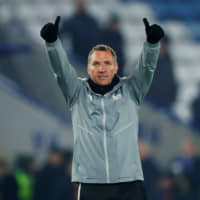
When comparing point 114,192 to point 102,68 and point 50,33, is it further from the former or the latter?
point 50,33

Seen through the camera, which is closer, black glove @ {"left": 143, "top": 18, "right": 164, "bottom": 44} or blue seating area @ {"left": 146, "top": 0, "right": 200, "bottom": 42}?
black glove @ {"left": 143, "top": 18, "right": 164, "bottom": 44}

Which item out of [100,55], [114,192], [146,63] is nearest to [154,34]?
[146,63]

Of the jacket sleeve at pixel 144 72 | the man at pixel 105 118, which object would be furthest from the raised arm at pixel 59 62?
the jacket sleeve at pixel 144 72

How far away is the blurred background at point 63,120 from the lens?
632 centimetres

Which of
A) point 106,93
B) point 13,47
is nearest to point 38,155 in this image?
point 13,47

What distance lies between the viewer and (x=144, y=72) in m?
3.22

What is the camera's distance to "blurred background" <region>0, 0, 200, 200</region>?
249 inches

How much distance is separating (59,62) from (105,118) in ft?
1.15

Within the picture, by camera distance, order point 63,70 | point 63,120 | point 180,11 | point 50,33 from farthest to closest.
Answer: point 180,11 → point 63,120 → point 63,70 → point 50,33

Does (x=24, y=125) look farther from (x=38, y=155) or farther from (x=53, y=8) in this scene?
(x=53, y=8)

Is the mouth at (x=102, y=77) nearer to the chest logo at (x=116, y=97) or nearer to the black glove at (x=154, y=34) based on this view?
the chest logo at (x=116, y=97)

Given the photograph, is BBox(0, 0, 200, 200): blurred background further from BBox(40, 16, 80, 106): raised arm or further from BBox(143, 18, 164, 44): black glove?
BBox(143, 18, 164, 44): black glove

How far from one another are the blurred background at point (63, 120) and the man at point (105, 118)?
3.05m

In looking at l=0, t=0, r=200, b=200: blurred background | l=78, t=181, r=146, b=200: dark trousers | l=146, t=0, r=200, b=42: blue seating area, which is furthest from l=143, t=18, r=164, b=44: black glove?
l=146, t=0, r=200, b=42: blue seating area
